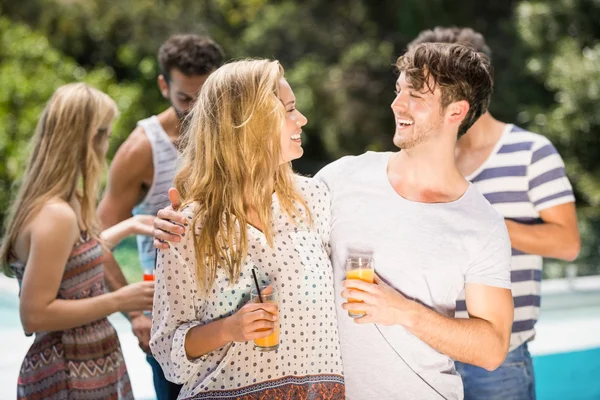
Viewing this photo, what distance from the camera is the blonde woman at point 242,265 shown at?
189 centimetres

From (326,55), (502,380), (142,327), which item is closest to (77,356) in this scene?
(142,327)

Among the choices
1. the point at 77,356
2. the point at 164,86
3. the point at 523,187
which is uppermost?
the point at 164,86

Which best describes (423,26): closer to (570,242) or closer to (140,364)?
(140,364)

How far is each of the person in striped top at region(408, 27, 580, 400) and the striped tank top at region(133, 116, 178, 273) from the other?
1089 millimetres

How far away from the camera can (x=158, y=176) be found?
9.70ft

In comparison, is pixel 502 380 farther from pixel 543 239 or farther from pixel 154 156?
pixel 154 156

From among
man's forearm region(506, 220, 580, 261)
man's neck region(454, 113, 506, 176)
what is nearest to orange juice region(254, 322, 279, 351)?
man's forearm region(506, 220, 580, 261)

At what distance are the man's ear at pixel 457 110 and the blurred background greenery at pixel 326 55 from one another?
9962 mm

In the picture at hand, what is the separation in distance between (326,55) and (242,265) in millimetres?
16522

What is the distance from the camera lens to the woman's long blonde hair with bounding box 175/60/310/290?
6.32 ft

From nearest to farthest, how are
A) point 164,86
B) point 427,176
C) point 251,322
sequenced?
point 251,322
point 427,176
point 164,86

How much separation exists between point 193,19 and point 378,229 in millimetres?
16713

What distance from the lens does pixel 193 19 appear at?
59.1ft

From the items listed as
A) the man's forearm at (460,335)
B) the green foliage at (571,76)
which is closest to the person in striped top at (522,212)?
the man's forearm at (460,335)
